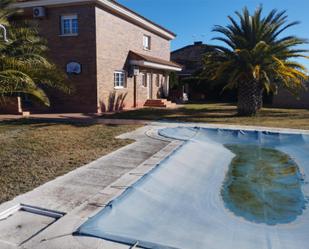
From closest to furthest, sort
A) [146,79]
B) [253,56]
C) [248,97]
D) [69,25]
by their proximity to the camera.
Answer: [253,56] < [248,97] < [69,25] < [146,79]

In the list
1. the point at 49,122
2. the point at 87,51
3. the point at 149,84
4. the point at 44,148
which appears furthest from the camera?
the point at 149,84

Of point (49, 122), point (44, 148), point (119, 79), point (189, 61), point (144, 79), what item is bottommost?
point (44, 148)

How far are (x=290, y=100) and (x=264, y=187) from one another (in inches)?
844

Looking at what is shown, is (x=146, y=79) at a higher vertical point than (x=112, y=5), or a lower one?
lower

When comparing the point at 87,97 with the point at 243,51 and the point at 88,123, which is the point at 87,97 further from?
the point at 243,51

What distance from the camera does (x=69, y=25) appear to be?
1928 cm

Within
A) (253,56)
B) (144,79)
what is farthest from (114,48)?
(253,56)

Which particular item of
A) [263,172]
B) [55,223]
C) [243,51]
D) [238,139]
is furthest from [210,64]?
[55,223]

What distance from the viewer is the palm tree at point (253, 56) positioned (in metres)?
17.4

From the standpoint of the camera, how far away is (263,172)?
9.28m

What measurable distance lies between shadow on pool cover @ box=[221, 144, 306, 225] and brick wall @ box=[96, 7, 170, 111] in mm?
11013

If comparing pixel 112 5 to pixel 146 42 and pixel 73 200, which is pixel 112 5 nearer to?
pixel 146 42

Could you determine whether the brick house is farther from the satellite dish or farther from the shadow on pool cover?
the shadow on pool cover

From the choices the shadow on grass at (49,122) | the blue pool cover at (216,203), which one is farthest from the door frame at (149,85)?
the blue pool cover at (216,203)
